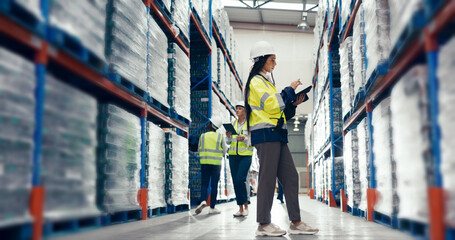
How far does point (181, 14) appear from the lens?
23.2ft

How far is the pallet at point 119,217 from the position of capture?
3857 millimetres

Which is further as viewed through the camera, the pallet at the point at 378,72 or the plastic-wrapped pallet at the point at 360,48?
the plastic-wrapped pallet at the point at 360,48

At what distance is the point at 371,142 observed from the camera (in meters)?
4.54

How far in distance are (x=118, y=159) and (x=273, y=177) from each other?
5.25ft

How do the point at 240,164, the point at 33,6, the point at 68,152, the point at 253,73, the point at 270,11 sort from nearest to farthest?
the point at 33,6
the point at 68,152
the point at 253,73
the point at 240,164
the point at 270,11

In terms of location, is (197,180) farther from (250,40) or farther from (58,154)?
(250,40)

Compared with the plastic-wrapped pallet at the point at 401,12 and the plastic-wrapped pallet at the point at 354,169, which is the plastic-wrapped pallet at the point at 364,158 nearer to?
the plastic-wrapped pallet at the point at 354,169

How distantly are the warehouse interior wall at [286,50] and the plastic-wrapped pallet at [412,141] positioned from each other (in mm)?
Answer: 17970

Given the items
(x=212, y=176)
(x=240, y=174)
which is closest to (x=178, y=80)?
(x=212, y=176)

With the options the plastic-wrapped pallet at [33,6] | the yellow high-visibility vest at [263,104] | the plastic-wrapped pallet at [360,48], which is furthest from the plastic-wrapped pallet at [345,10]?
the plastic-wrapped pallet at [33,6]

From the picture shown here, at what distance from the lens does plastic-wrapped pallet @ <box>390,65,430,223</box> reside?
96.3 inches

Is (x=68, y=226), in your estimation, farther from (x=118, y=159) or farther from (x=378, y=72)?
(x=378, y=72)

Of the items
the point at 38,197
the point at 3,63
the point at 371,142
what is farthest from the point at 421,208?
the point at 3,63

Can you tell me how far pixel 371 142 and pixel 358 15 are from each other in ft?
5.07
